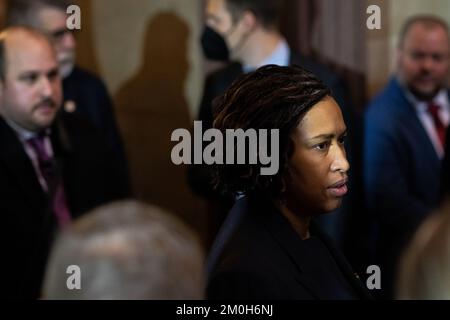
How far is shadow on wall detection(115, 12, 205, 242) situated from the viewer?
3668mm

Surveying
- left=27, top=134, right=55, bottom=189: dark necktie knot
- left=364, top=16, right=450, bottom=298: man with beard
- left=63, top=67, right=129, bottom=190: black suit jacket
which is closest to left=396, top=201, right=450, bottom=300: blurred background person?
left=364, top=16, right=450, bottom=298: man with beard

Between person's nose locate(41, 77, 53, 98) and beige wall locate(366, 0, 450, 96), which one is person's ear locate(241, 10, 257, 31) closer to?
person's nose locate(41, 77, 53, 98)

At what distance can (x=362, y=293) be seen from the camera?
1801 millimetres

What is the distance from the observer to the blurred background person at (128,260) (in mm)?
1288

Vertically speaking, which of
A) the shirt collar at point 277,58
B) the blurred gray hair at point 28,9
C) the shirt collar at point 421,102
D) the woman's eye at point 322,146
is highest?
the blurred gray hair at point 28,9

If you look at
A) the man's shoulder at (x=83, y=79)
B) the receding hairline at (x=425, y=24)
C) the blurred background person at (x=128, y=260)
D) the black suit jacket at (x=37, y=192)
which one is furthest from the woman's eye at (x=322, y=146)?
the man's shoulder at (x=83, y=79)

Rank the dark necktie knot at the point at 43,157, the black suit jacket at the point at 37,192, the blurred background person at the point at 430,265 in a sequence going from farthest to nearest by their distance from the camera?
the dark necktie knot at the point at 43,157
the black suit jacket at the point at 37,192
the blurred background person at the point at 430,265

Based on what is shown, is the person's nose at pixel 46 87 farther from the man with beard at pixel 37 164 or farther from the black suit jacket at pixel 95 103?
the black suit jacket at pixel 95 103

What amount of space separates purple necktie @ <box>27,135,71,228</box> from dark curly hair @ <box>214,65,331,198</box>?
0.92m

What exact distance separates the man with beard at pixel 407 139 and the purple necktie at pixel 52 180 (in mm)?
767

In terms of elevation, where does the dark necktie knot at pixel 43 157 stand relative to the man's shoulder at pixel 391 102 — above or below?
below

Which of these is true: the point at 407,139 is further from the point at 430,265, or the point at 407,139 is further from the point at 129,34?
the point at 430,265
